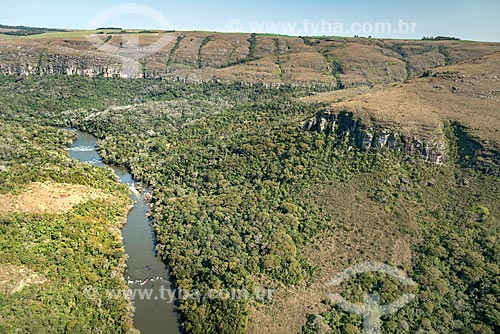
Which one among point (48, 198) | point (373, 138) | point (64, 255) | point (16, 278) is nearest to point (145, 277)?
point (64, 255)

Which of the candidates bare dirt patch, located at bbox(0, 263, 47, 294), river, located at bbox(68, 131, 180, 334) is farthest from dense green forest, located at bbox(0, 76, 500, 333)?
bare dirt patch, located at bbox(0, 263, 47, 294)

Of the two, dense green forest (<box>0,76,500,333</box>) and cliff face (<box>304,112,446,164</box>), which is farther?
cliff face (<box>304,112,446,164</box>)

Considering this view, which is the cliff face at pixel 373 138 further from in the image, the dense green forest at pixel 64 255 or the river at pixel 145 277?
the dense green forest at pixel 64 255

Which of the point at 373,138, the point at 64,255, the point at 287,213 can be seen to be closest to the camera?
the point at 64,255

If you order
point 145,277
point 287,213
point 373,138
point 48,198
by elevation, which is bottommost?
point 145,277

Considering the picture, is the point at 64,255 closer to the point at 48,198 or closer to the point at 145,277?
the point at 145,277

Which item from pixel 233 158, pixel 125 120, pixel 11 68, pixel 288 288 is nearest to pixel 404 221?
pixel 288 288

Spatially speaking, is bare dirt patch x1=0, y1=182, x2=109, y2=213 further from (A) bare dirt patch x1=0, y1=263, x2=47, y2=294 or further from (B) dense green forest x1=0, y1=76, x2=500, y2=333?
(A) bare dirt patch x1=0, y1=263, x2=47, y2=294

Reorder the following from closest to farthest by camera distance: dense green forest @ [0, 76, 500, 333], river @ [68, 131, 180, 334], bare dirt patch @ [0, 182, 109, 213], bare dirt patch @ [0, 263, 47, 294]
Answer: bare dirt patch @ [0, 263, 47, 294]
dense green forest @ [0, 76, 500, 333]
river @ [68, 131, 180, 334]
bare dirt patch @ [0, 182, 109, 213]
